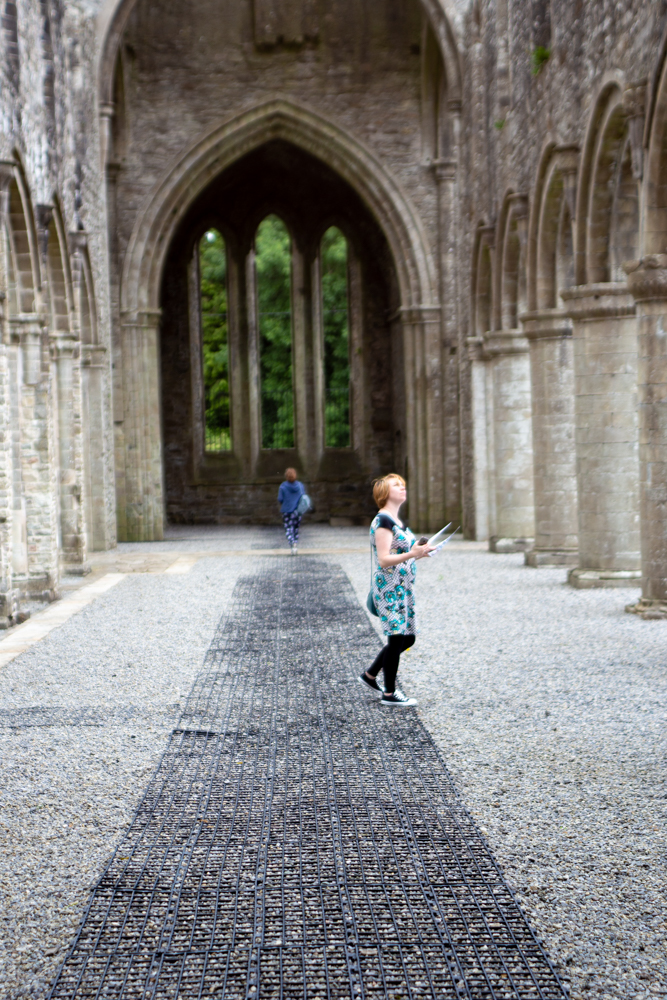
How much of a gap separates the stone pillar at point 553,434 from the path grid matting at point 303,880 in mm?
7184

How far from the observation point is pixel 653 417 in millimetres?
9000

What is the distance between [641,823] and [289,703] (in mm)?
2582

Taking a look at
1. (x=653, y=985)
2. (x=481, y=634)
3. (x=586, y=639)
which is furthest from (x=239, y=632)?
(x=653, y=985)

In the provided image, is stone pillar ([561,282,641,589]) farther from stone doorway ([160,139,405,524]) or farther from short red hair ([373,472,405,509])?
stone doorway ([160,139,405,524])

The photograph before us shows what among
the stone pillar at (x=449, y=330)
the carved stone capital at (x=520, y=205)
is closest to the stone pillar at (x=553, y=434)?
the carved stone capital at (x=520, y=205)

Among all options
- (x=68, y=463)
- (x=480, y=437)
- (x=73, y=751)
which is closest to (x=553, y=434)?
(x=480, y=437)

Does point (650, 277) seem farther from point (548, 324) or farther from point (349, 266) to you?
point (349, 266)

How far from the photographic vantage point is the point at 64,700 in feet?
21.2

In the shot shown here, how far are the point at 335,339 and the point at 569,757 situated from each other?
20977 millimetres

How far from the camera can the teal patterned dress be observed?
6105 millimetres

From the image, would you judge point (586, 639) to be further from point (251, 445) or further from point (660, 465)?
point (251, 445)

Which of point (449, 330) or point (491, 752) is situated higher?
point (449, 330)

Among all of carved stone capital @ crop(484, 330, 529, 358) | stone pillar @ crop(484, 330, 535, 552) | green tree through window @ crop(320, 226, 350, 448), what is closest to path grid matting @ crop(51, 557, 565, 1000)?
stone pillar @ crop(484, 330, 535, 552)

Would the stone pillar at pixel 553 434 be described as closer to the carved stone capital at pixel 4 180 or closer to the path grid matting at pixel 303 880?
the carved stone capital at pixel 4 180
